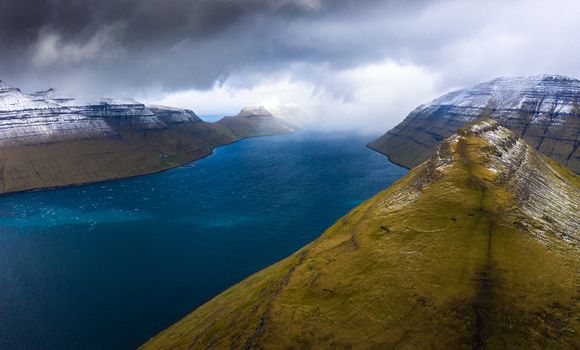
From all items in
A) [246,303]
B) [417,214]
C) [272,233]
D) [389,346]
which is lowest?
[272,233]

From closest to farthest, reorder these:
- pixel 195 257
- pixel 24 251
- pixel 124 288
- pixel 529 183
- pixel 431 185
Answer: pixel 431 185 → pixel 529 183 → pixel 124 288 → pixel 195 257 → pixel 24 251

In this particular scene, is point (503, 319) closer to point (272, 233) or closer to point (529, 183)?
point (529, 183)

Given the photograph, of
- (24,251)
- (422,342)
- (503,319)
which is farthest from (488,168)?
(24,251)

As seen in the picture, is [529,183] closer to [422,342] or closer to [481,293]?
[481,293]

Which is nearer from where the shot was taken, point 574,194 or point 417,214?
point 417,214

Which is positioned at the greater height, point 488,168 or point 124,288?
point 488,168

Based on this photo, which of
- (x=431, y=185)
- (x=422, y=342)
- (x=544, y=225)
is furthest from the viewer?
(x=431, y=185)

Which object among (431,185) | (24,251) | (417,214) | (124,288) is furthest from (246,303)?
(24,251)
